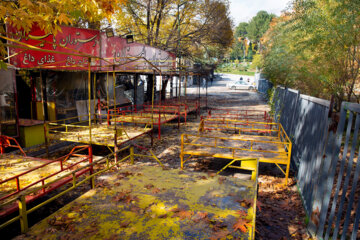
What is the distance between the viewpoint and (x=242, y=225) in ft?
12.9

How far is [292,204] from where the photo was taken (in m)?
6.34

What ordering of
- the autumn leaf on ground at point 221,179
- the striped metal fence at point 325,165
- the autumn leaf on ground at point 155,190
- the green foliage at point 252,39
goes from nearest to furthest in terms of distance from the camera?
1. the striped metal fence at point 325,165
2. the autumn leaf on ground at point 155,190
3. the autumn leaf on ground at point 221,179
4. the green foliage at point 252,39

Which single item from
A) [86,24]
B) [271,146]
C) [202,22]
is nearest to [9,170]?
[271,146]

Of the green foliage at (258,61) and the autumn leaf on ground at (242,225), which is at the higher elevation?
the green foliage at (258,61)

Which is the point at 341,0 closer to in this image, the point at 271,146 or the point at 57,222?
the point at 271,146

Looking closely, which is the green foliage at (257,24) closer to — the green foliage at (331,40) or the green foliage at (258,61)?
the green foliage at (258,61)

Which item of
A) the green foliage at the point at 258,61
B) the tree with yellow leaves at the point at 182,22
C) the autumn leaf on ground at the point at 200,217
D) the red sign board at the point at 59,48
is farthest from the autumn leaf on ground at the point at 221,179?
the green foliage at the point at 258,61

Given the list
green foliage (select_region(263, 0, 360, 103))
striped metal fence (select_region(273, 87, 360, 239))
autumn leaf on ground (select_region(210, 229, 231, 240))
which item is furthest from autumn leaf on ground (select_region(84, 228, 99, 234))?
green foliage (select_region(263, 0, 360, 103))

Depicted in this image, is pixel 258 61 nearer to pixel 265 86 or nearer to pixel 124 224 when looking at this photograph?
pixel 265 86

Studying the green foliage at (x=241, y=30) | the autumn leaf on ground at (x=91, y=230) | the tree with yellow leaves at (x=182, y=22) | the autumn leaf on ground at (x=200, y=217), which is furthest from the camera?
the green foliage at (x=241, y=30)

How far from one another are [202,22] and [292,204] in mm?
24654

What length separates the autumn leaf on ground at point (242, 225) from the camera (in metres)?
3.86

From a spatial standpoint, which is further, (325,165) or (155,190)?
(155,190)

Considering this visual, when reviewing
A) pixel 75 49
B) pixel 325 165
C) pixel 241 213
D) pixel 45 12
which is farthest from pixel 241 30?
pixel 241 213
